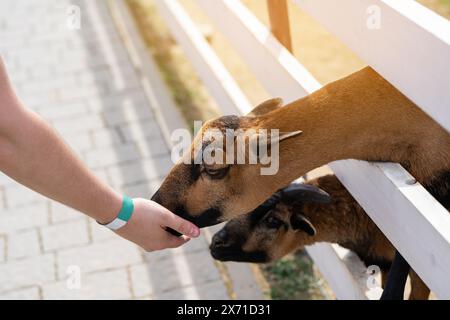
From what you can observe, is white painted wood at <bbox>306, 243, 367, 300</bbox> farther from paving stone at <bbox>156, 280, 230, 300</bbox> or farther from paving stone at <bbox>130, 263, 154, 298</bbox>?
paving stone at <bbox>130, 263, 154, 298</bbox>

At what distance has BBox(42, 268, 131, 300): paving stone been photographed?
464 cm

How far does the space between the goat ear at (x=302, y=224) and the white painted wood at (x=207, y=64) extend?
99 centimetres

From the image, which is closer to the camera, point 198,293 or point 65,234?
point 198,293

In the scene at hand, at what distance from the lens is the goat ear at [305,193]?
3.72 meters

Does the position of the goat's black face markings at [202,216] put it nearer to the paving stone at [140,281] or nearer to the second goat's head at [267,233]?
the second goat's head at [267,233]

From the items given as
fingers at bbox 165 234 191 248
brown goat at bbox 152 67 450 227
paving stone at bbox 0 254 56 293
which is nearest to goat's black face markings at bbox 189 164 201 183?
brown goat at bbox 152 67 450 227

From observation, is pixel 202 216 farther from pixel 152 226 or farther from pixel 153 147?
pixel 153 147

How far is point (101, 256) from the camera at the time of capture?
16.5 ft

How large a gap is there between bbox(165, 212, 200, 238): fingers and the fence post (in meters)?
1.71

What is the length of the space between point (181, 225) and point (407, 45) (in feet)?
3.85

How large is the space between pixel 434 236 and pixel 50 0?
29.0 feet

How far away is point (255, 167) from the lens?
313cm

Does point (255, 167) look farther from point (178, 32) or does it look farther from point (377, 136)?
point (178, 32)

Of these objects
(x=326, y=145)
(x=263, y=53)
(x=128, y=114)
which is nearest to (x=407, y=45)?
(x=326, y=145)
